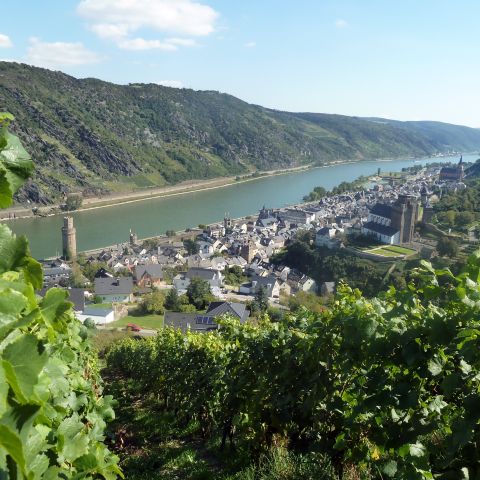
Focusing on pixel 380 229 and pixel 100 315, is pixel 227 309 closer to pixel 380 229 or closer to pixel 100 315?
pixel 100 315

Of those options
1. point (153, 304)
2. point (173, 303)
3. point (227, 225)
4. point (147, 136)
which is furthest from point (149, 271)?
point (147, 136)

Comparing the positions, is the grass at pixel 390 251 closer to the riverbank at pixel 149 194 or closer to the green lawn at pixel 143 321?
the green lawn at pixel 143 321

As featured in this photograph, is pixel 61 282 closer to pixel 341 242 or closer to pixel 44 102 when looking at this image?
pixel 341 242

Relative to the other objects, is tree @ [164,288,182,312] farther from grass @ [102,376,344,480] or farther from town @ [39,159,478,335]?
grass @ [102,376,344,480]

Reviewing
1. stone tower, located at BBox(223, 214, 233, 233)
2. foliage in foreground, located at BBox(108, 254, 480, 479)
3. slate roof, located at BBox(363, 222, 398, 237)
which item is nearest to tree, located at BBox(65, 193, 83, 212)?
stone tower, located at BBox(223, 214, 233, 233)

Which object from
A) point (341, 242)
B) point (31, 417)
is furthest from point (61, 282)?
point (31, 417)

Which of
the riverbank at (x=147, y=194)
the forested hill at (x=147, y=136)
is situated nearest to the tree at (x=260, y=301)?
the riverbank at (x=147, y=194)

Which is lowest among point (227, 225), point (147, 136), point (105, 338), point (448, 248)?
Result: point (227, 225)
